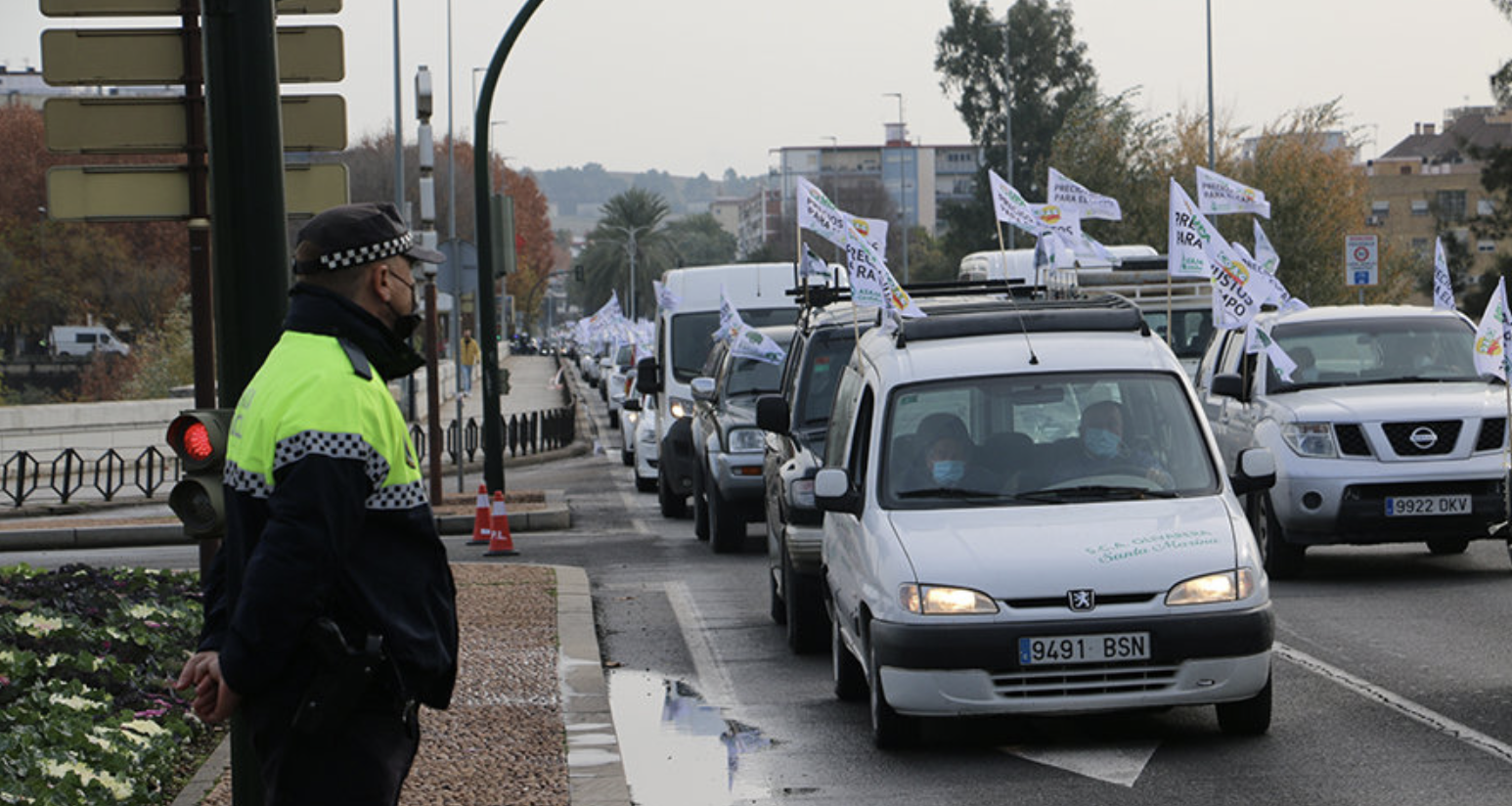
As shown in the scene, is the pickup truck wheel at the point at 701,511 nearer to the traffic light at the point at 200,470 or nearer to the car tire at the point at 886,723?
the car tire at the point at 886,723

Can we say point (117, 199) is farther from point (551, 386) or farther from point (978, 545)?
point (551, 386)

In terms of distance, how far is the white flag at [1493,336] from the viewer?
452 inches

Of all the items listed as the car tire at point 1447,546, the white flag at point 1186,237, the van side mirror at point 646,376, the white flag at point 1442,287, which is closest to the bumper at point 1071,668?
the car tire at point 1447,546

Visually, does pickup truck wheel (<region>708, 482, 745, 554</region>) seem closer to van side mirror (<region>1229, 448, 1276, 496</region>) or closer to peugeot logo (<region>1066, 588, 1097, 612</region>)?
van side mirror (<region>1229, 448, 1276, 496</region>)

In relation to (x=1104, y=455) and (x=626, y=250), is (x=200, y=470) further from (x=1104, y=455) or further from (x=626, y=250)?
(x=626, y=250)

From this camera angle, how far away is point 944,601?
8516 millimetres

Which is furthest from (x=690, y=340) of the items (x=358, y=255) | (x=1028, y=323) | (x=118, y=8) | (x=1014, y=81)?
(x=1014, y=81)

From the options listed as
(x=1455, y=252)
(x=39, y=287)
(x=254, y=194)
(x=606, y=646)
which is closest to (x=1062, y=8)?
(x=1455, y=252)

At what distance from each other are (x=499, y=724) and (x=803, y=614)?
2.95m

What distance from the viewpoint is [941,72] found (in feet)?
294

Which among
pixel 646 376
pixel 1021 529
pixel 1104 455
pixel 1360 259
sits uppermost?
pixel 1360 259

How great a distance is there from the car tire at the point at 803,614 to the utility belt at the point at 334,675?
751 centimetres

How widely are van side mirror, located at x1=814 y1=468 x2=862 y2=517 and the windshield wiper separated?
2.46ft

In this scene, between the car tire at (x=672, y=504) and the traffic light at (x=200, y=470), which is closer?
the traffic light at (x=200, y=470)
